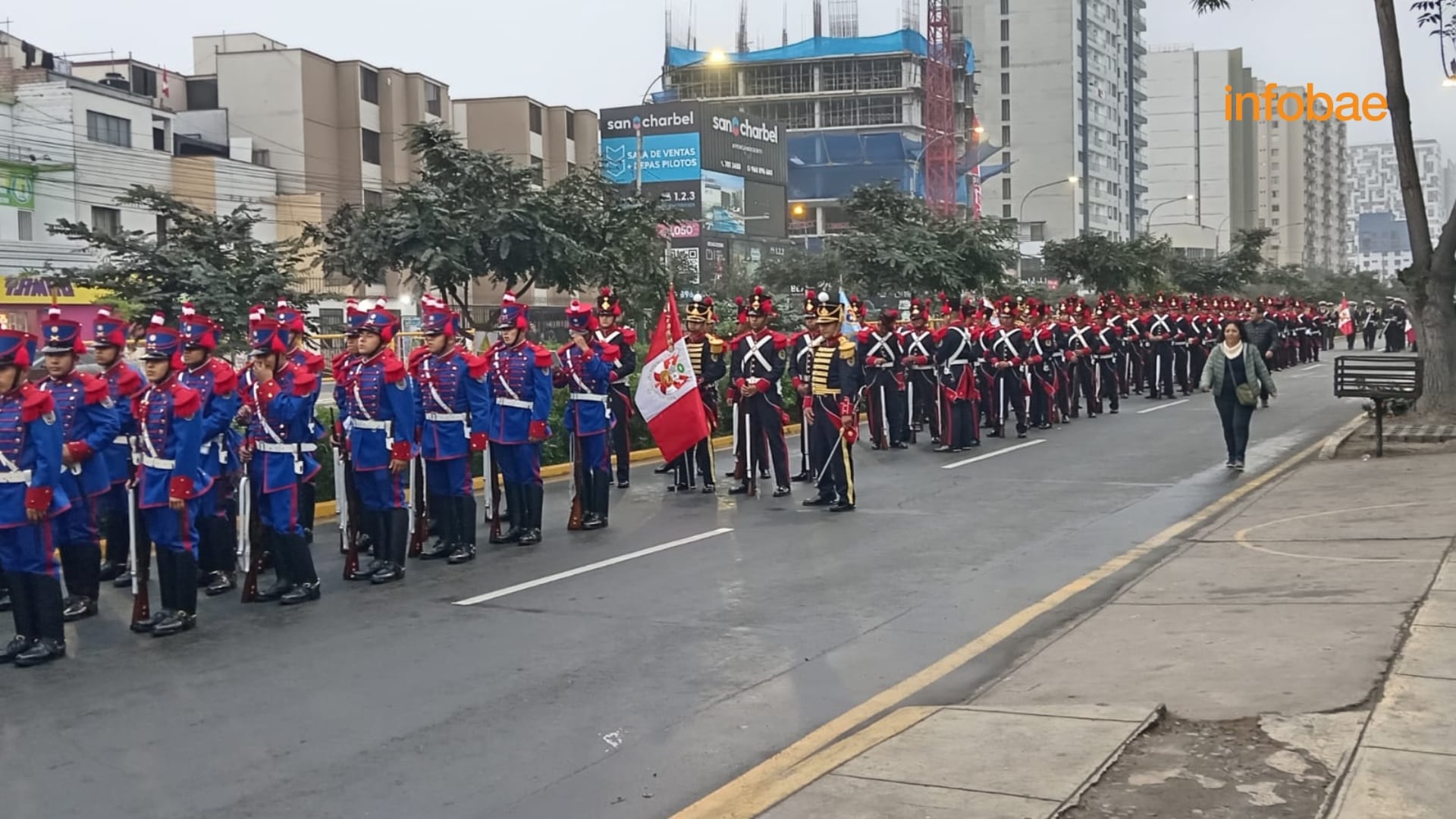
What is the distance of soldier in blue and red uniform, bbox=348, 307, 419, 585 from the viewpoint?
10047 mm

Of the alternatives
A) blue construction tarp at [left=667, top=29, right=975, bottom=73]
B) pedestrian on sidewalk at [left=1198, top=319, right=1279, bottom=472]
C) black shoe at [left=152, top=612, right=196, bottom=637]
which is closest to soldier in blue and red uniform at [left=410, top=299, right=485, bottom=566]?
black shoe at [left=152, top=612, right=196, bottom=637]

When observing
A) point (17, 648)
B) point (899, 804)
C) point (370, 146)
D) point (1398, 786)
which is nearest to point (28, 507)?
point (17, 648)

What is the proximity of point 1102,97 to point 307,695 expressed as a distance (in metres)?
133

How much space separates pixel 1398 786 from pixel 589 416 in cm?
846

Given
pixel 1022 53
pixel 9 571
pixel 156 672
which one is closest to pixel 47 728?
pixel 156 672

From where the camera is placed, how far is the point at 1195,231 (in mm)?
143375

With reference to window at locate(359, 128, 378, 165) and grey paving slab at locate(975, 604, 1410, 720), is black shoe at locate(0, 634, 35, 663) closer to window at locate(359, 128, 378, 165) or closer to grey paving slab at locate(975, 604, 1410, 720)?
grey paving slab at locate(975, 604, 1410, 720)

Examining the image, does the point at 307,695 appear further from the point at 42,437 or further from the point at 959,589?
the point at 959,589

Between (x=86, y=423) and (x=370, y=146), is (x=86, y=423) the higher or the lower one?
the lower one

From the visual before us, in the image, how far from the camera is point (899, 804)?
509cm

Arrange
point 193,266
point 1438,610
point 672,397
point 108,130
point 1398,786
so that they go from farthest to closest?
1. point 108,130
2. point 193,266
3. point 672,397
4. point 1438,610
5. point 1398,786

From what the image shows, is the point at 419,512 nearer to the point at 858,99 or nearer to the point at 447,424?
the point at 447,424

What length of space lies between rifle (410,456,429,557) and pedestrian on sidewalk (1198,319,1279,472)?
8.69 meters

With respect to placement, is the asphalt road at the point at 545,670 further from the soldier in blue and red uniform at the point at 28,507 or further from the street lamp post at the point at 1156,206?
the street lamp post at the point at 1156,206
